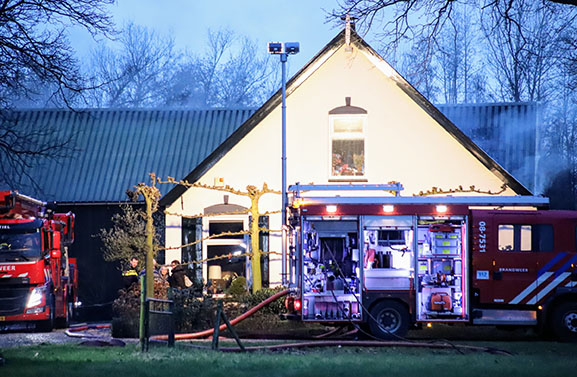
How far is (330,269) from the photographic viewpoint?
18.2 metres

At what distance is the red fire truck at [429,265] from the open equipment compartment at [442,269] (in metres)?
0.02

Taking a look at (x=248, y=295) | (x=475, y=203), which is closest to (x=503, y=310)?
(x=475, y=203)

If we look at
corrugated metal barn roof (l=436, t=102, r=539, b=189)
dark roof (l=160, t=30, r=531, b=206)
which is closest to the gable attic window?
dark roof (l=160, t=30, r=531, b=206)

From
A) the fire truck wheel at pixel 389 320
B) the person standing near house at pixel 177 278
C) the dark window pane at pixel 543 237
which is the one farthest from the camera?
the person standing near house at pixel 177 278

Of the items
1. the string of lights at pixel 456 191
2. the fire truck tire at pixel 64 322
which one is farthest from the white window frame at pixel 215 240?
the string of lights at pixel 456 191

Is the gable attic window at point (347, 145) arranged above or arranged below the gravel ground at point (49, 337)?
above

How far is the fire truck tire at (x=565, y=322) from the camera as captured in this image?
59.6 ft

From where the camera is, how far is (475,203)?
18.4m

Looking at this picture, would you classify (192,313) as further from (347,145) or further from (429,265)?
(347,145)

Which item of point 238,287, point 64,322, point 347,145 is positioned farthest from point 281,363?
point 347,145

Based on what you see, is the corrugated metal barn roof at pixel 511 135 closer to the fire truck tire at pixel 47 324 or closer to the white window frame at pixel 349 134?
the white window frame at pixel 349 134

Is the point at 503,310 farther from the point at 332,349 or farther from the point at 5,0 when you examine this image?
the point at 5,0

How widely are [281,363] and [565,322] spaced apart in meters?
7.73

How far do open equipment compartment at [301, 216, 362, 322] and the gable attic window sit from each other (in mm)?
7630
